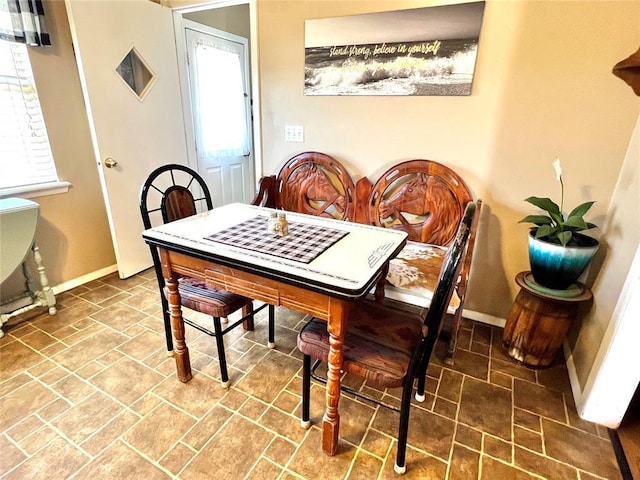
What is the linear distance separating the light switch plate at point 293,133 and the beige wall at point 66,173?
5.02ft

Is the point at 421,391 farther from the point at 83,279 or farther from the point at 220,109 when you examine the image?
the point at 220,109

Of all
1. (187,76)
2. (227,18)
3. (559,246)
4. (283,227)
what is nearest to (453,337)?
(559,246)

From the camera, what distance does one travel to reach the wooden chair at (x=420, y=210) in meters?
1.98

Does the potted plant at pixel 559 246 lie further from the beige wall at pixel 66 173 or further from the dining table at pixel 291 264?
the beige wall at pixel 66 173

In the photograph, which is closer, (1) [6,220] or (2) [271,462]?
(2) [271,462]

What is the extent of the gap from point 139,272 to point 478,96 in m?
2.93

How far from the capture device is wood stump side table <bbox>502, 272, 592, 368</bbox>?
1.72 metres

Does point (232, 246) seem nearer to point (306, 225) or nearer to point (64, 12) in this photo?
point (306, 225)

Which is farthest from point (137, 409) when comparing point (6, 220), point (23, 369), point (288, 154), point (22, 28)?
point (22, 28)

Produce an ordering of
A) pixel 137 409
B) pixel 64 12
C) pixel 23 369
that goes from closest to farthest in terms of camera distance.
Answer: pixel 137 409 → pixel 23 369 → pixel 64 12

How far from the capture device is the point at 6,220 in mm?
1909

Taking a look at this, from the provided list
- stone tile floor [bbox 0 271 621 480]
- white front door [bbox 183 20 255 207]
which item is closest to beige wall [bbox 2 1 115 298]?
stone tile floor [bbox 0 271 621 480]

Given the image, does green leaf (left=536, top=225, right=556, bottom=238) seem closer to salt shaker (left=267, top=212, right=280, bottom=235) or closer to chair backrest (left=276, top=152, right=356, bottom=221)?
chair backrest (left=276, top=152, right=356, bottom=221)

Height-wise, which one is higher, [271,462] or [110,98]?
[110,98]
